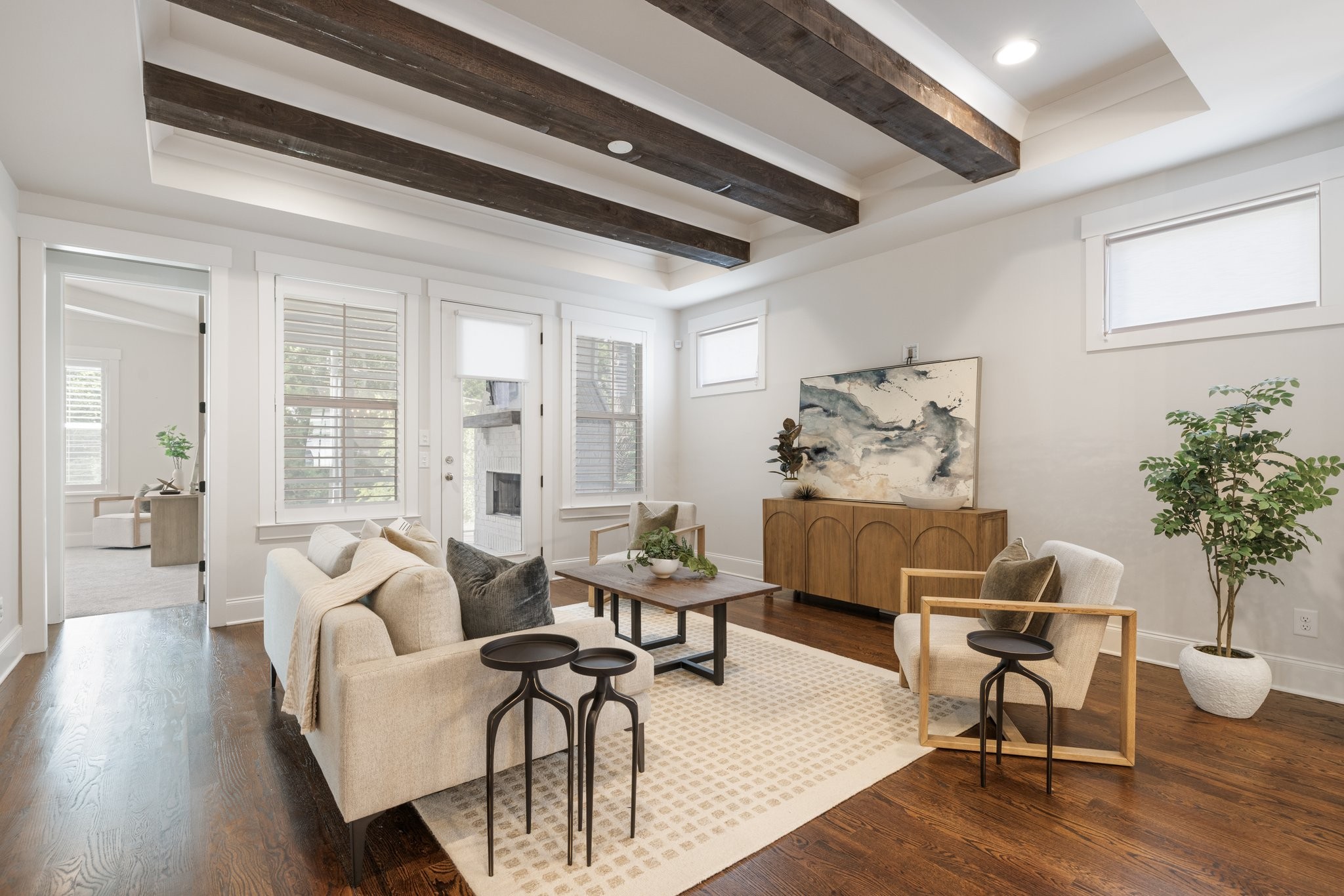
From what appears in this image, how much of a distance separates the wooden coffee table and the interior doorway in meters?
4.66

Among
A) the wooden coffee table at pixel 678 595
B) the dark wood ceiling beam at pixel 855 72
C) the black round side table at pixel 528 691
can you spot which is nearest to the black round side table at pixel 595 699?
the black round side table at pixel 528 691

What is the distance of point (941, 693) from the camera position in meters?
2.59

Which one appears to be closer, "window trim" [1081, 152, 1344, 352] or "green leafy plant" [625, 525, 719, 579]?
"window trim" [1081, 152, 1344, 352]

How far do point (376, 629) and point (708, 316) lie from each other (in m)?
5.16

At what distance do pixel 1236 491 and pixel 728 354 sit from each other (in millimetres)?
4147

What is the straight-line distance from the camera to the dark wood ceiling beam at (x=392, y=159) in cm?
309

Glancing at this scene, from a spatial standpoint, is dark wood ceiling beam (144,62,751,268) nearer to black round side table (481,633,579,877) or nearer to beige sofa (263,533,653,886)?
beige sofa (263,533,653,886)

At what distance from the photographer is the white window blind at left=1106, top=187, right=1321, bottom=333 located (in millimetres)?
3205

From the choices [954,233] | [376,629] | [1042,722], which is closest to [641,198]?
[954,233]

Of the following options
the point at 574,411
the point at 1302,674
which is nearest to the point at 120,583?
the point at 574,411

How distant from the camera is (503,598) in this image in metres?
2.13

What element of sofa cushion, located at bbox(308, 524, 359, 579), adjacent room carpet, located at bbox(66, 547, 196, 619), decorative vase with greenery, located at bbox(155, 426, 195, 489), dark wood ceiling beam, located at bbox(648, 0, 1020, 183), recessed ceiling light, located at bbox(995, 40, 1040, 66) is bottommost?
adjacent room carpet, located at bbox(66, 547, 196, 619)

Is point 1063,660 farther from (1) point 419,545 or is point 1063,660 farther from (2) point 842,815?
(1) point 419,545

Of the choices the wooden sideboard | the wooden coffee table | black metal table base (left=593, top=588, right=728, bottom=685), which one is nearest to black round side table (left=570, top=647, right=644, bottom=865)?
black metal table base (left=593, top=588, right=728, bottom=685)
